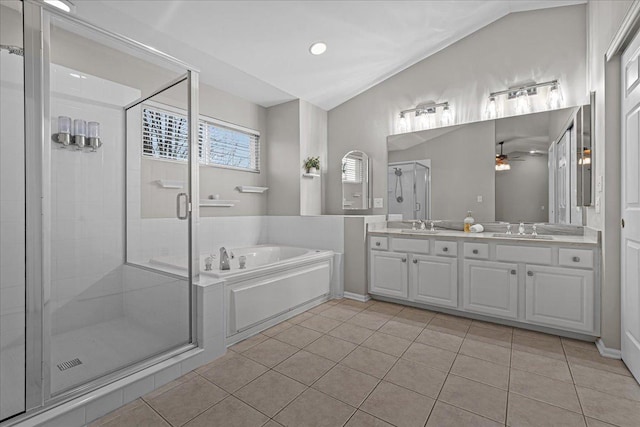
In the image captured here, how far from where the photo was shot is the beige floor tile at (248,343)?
93.3 inches

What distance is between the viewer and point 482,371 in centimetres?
203

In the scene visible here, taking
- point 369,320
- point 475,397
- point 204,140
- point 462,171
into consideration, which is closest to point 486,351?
point 475,397

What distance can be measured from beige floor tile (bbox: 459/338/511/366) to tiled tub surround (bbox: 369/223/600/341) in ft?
1.57

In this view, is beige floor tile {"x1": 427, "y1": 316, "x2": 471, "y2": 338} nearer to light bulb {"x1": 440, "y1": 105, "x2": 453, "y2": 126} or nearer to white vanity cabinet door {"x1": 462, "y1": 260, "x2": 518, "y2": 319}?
white vanity cabinet door {"x1": 462, "y1": 260, "x2": 518, "y2": 319}

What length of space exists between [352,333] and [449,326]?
35.2 inches

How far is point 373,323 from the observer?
9.38ft

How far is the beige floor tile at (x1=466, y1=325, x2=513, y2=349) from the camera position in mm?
2459

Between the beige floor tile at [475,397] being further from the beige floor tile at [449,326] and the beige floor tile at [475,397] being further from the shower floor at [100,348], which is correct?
the shower floor at [100,348]

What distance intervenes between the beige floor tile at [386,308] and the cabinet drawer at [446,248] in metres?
0.72

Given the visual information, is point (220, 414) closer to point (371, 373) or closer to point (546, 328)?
point (371, 373)

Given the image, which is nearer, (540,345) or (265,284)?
(540,345)

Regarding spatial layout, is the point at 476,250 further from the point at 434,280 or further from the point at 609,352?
the point at 609,352

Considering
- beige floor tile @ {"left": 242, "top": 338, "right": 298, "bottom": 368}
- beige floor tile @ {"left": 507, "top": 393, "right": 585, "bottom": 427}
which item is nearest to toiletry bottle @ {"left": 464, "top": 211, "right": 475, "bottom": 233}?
beige floor tile @ {"left": 507, "top": 393, "right": 585, "bottom": 427}

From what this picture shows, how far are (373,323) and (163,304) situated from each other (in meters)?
1.76
